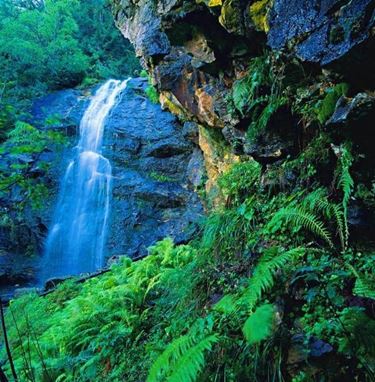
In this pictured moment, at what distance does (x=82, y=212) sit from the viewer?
1349cm

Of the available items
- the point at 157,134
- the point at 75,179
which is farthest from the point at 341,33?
the point at 75,179

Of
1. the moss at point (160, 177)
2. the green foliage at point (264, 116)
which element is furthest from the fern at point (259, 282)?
the moss at point (160, 177)

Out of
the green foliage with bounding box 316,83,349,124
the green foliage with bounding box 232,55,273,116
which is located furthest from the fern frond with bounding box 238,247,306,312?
the green foliage with bounding box 232,55,273,116

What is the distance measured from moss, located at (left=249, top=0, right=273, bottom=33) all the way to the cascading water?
977cm

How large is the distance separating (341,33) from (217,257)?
270cm

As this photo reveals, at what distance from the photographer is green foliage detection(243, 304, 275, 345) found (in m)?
1.70

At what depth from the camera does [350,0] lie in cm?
291

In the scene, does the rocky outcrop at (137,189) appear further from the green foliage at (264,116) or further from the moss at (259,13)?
the moss at (259,13)

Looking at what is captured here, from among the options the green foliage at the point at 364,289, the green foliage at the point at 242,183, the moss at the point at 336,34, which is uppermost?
the moss at the point at 336,34

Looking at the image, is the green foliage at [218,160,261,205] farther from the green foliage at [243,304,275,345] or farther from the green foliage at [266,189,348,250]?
the green foliage at [243,304,275,345]

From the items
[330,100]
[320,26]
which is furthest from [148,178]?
[320,26]

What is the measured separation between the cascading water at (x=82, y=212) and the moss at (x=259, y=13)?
385 inches

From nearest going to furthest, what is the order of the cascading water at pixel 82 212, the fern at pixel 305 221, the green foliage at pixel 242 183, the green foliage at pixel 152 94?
the fern at pixel 305 221 → the green foliage at pixel 242 183 → the cascading water at pixel 82 212 → the green foliage at pixel 152 94

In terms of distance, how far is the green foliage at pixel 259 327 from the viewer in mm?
1701
